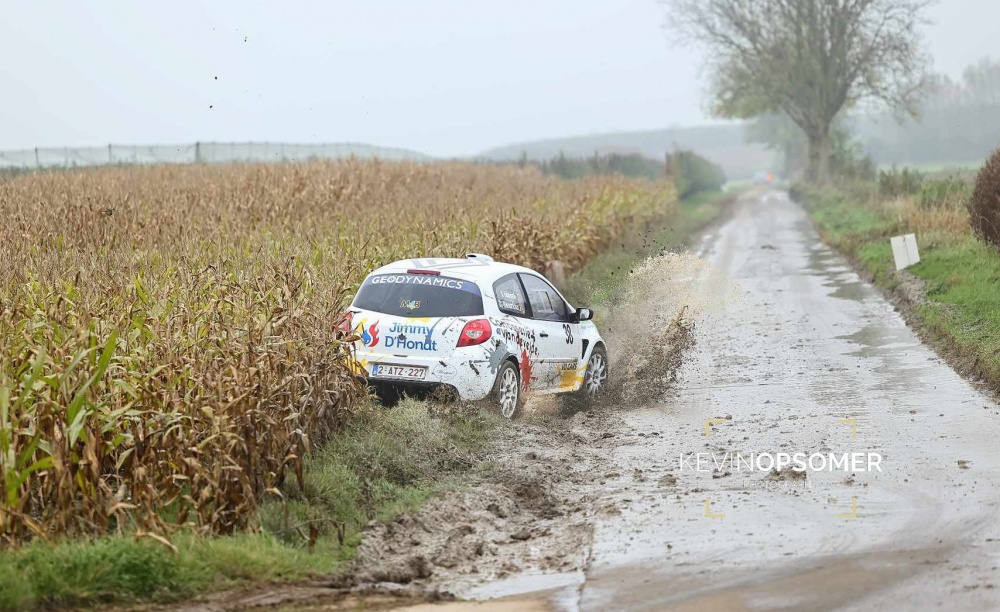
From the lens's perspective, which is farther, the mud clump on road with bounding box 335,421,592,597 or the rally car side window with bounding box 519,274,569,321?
the rally car side window with bounding box 519,274,569,321

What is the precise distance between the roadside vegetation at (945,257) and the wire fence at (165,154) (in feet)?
65.7

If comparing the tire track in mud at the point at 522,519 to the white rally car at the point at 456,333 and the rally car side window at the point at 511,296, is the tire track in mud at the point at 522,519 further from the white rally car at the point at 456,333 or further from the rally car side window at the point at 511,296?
the rally car side window at the point at 511,296

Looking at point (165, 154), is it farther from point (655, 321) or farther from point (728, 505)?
point (728, 505)

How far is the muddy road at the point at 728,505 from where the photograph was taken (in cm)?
774

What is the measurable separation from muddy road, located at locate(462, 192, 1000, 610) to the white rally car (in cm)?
132

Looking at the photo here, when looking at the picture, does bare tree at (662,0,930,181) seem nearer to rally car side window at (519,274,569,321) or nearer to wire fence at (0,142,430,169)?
wire fence at (0,142,430,169)

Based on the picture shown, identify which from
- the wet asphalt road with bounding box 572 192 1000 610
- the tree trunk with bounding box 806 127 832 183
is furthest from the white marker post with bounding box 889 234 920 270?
the tree trunk with bounding box 806 127 832 183

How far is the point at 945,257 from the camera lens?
25.5 metres

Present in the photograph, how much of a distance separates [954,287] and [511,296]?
1137cm

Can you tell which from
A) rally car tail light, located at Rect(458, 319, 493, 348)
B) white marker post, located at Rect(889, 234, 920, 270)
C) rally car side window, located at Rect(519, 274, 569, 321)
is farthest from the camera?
white marker post, located at Rect(889, 234, 920, 270)

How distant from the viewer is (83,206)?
2333cm

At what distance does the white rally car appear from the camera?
41.7ft

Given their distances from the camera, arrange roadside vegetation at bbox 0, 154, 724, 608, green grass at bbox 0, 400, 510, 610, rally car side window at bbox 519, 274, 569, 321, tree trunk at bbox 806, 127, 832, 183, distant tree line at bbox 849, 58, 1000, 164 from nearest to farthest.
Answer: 1. green grass at bbox 0, 400, 510, 610
2. roadside vegetation at bbox 0, 154, 724, 608
3. rally car side window at bbox 519, 274, 569, 321
4. tree trunk at bbox 806, 127, 832, 183
5. distant tree line at bbox 849, 58, 1000, 164

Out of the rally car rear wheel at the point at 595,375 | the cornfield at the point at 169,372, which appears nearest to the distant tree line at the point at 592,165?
the cornfield at the point at 169,372
